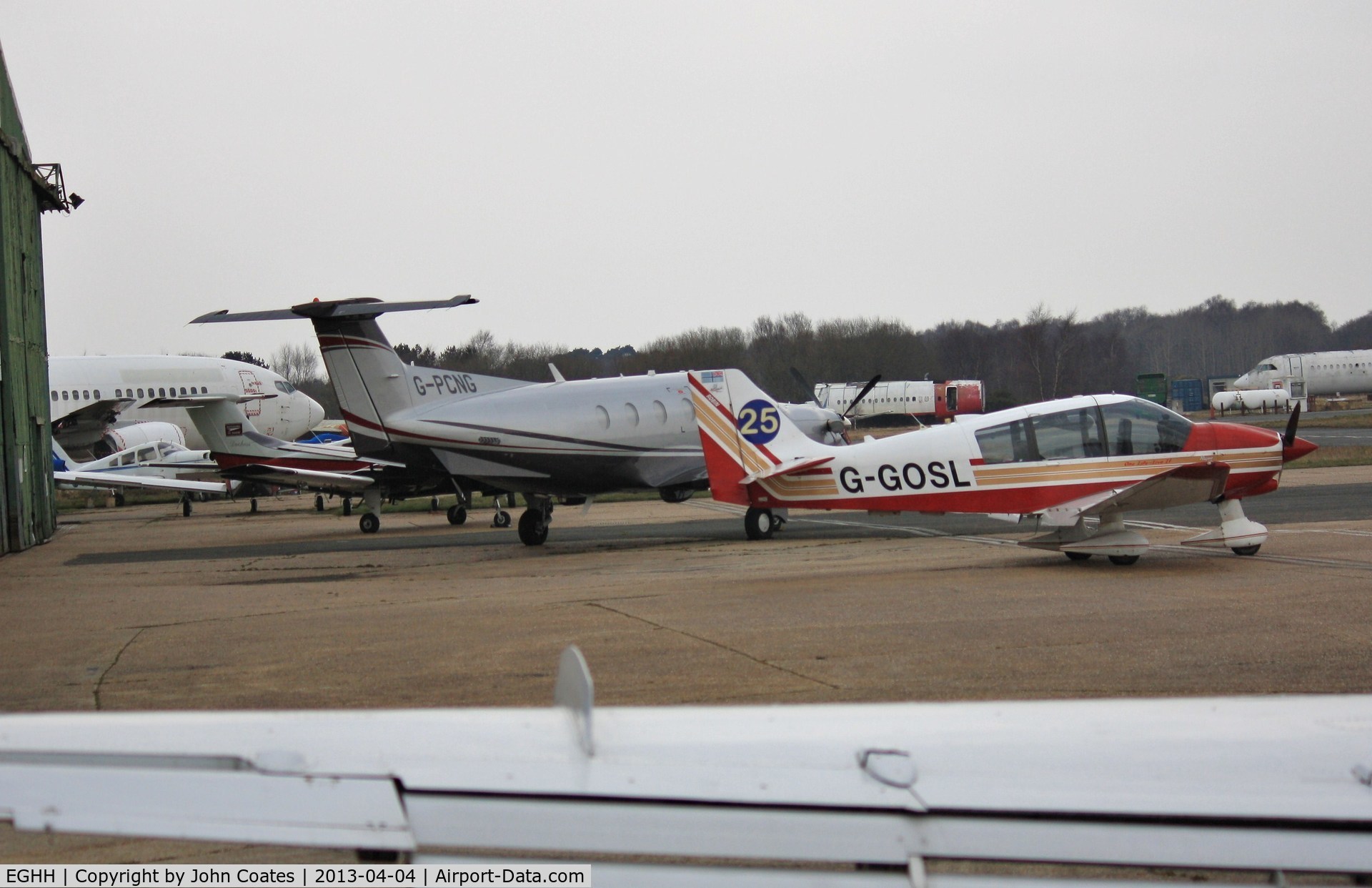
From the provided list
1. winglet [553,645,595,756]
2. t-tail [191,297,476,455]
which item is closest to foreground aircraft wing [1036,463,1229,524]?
t-tail [191,297,476,455]

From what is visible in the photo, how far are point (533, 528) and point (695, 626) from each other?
1026 cm

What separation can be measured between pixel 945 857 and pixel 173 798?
1.40m

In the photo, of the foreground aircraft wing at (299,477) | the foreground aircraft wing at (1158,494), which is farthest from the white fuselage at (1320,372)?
the foreground aircraft wing at (1158,494)

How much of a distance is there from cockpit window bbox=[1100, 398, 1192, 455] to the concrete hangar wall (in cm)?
1863

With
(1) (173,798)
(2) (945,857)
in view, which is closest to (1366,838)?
A: (2) (945,857)

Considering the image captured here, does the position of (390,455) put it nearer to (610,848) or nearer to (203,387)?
(610,848)

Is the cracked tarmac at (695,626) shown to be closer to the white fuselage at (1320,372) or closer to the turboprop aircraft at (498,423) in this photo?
the turboprop aircraft at (498,423)

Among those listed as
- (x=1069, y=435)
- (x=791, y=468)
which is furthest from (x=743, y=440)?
(x=1069, y=435)

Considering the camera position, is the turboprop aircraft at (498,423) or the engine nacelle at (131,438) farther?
the engine nacelle at (131,438)

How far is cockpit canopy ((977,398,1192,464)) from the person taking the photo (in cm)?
1313

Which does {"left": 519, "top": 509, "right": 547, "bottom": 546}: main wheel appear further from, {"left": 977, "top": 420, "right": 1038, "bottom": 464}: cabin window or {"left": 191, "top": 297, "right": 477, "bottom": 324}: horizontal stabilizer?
{"left": 977, "top": 420, "right": 1038, "bottom": 464}: cabin window

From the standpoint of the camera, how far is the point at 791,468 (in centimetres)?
1406

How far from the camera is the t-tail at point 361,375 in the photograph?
18.4 metres

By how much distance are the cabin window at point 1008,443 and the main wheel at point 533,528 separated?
29.3 feet
